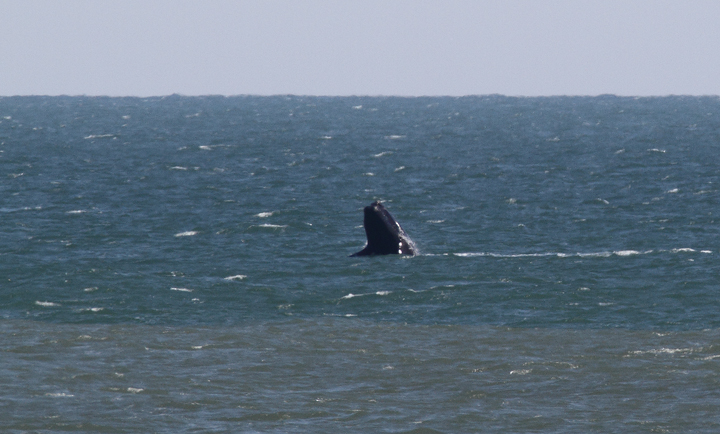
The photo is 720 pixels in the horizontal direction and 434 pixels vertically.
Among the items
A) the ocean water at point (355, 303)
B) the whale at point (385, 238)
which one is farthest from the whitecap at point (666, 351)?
the whale at point (385, 238)

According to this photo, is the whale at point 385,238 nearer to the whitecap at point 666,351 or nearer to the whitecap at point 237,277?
the whitecap at point 237,277

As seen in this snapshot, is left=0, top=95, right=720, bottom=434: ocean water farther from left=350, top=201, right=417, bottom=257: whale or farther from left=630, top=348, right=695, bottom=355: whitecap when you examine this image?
left=350, top=201, right=417, bottom=257: whale

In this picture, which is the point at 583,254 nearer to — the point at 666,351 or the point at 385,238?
the point at 385,238

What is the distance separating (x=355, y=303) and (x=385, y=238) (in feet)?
23.1

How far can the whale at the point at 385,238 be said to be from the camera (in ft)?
112

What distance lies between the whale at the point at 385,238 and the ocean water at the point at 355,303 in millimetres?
683

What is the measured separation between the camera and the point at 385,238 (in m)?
35.1

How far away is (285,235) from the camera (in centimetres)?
4038

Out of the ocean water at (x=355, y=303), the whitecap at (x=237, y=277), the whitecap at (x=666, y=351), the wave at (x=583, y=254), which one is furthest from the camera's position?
the wave at (x=583, y=254)

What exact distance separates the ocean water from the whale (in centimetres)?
68

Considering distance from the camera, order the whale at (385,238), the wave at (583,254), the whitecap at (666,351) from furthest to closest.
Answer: the wave at (583,254) < the whale at (385,238) < the whitecap at (666,351)

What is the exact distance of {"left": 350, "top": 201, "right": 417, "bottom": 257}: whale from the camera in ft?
112

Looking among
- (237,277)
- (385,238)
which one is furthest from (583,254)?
(237,277)

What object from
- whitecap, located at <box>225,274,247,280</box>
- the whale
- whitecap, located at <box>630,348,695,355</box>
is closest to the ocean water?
→ whitecap, located at <box>630,348,695,355</box>
